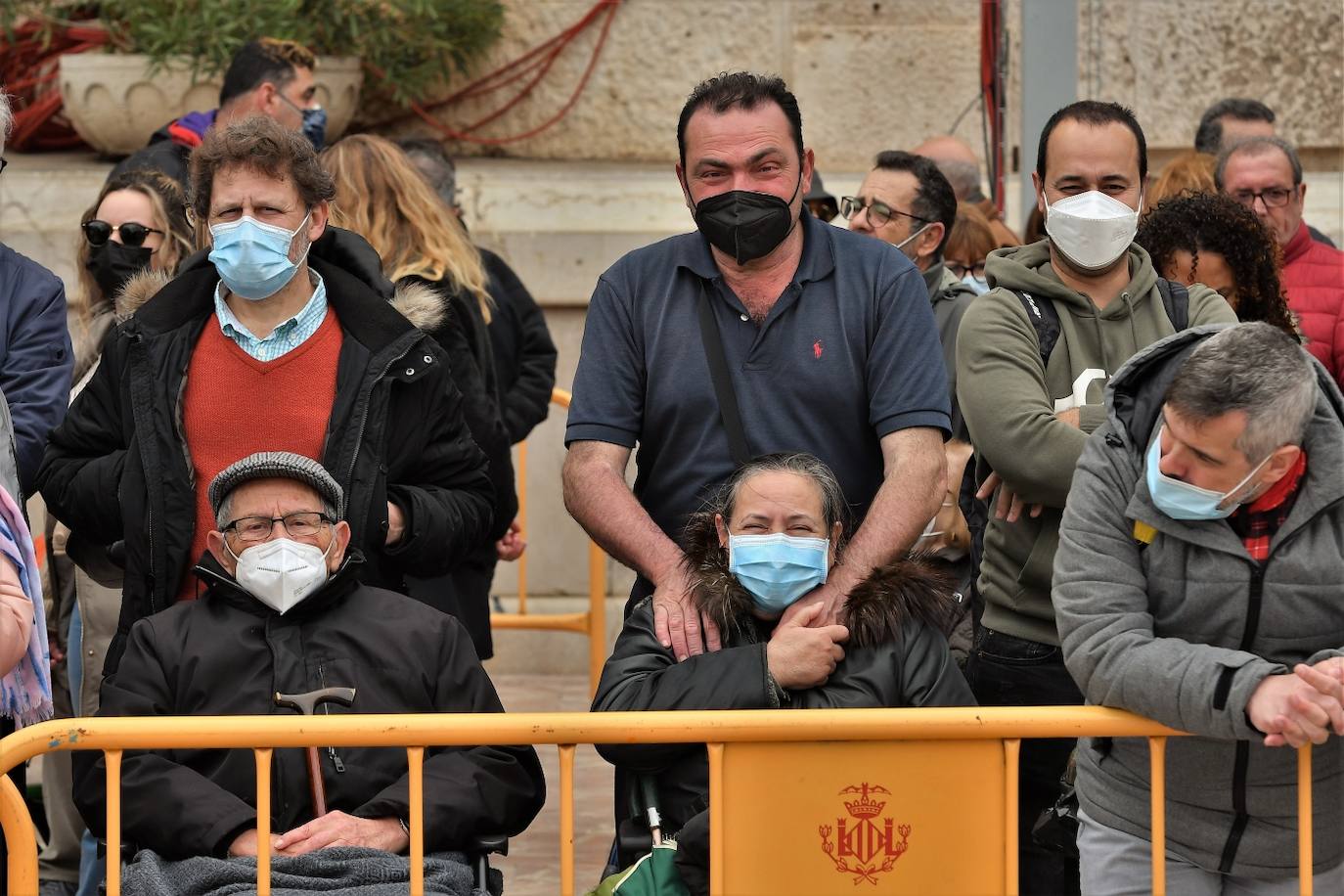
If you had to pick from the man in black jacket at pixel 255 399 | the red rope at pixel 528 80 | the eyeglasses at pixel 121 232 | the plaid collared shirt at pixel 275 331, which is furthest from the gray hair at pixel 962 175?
the plaid collared shirt at pixel 275 331

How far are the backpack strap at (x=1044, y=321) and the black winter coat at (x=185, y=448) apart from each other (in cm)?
128

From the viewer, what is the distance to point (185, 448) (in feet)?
14.1

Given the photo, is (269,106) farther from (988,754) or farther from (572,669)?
(988,754)

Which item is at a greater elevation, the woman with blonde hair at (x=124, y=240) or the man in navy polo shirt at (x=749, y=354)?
the woman with blonde hair at (x=124, y=240)

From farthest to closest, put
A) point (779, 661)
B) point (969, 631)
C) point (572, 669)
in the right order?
point (572, 669), point (969, 631), point (779, 661)

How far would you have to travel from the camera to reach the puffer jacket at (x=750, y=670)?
12.6 feet

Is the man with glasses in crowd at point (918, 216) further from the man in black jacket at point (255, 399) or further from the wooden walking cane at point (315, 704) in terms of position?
the wooden walking cane at point (315, 704)

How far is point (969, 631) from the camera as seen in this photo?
4922 mm

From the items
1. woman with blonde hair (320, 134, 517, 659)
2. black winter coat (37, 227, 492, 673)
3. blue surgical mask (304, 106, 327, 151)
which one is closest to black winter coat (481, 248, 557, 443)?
blue surgical mask (304, 106, 327, 151)

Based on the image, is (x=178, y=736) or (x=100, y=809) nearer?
(x=178, y=736)

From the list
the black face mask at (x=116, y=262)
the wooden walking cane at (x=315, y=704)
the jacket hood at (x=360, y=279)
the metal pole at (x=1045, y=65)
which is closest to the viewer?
the wooden walking cane at (x=315, y=704)

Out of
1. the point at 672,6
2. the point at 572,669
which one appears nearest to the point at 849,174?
the point at 672,6

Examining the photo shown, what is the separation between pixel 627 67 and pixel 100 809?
568 cm

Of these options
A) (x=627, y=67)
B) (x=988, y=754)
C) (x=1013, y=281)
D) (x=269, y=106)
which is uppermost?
(x=627, y=67)
